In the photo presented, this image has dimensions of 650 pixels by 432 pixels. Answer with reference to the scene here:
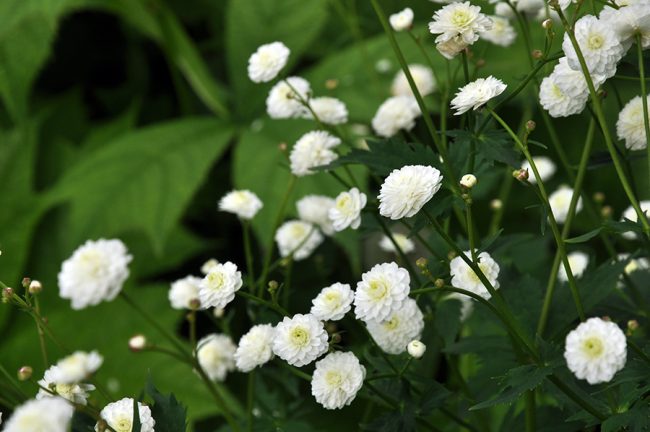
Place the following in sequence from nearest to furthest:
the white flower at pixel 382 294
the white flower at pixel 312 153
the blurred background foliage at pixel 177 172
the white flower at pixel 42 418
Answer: the white flower at pixel 42 418, the white flower at pixel 382 294, the white flower at pixel 312 153, the blurred background foliage at pixel 177 172

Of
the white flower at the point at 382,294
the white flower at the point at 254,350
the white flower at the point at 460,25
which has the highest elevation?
the white flower at the point at 460,25

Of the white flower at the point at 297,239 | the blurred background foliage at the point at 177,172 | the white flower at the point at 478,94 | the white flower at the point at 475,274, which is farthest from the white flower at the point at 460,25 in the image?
the blurred background foliage at the point at 177,172

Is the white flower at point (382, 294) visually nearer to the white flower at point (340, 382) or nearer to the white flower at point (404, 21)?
the white flower at point (340, 382)

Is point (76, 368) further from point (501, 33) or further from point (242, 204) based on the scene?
point (501, 33)

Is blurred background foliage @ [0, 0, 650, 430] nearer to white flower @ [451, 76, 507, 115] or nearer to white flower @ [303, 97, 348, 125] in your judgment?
white flower @ [303, 97, 348, 125]

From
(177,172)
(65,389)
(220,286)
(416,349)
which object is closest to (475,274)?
(416,349)

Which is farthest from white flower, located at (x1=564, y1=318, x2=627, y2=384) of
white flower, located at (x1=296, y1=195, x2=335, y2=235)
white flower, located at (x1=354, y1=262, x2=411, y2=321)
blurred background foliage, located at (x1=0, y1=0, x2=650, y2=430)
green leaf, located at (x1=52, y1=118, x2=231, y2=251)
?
green leaf, located at (x1=52, y1=118, x2=231, y2=251)
